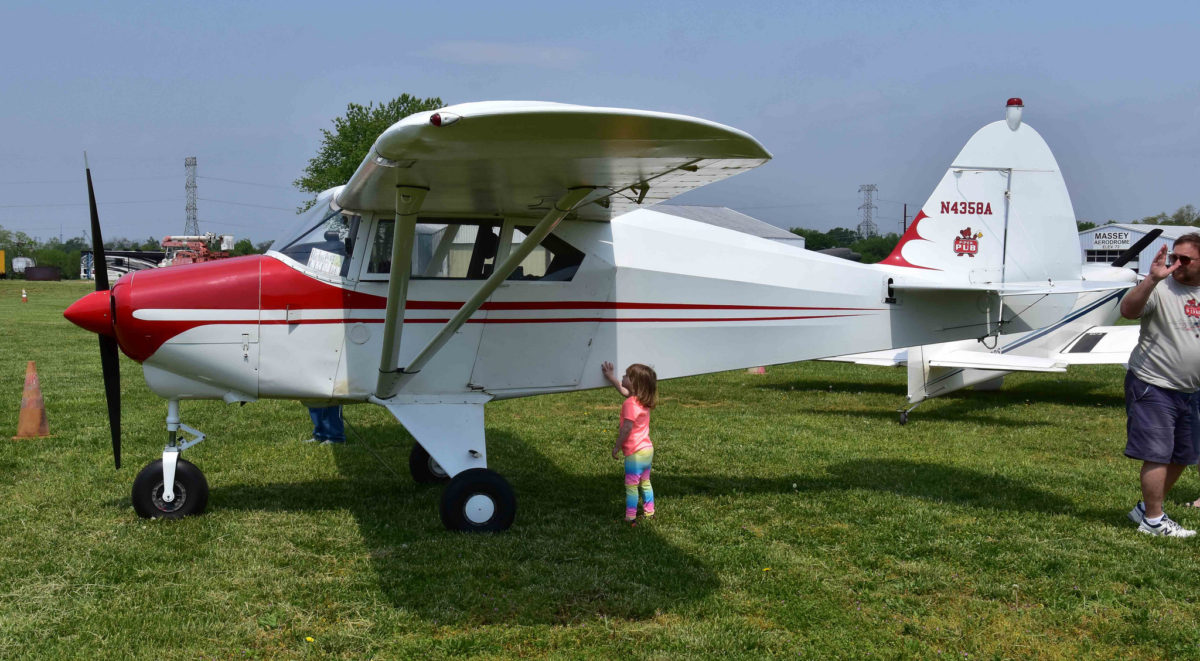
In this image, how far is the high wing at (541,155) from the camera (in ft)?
11.8

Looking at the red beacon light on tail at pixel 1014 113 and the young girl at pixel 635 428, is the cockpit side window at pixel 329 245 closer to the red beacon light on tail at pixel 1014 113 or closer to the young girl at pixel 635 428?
the young girl at pixel 635 428

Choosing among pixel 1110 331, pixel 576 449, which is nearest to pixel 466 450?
pixel 576 449

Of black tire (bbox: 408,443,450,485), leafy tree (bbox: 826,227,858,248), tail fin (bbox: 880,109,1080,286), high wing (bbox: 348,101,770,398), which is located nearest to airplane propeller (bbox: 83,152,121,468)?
high wing (bbox: 348,101,770,398)

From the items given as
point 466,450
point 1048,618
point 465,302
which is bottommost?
point 1048,618

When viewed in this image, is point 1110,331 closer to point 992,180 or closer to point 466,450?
point 992,180

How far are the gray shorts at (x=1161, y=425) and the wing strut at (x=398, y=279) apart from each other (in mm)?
4263

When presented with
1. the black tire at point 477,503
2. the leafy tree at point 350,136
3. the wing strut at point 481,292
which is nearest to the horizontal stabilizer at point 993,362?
the black tire at point 477,503

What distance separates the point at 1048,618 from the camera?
421 centimetres

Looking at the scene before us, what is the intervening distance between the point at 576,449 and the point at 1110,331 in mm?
8814

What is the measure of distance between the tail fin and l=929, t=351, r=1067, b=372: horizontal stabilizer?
11.7 ft

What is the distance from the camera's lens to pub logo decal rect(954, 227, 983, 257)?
7.22 metres

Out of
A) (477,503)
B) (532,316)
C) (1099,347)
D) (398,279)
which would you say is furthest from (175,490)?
(1099,347)

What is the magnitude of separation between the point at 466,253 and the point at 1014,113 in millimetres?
4781

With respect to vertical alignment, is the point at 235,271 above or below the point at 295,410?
above
